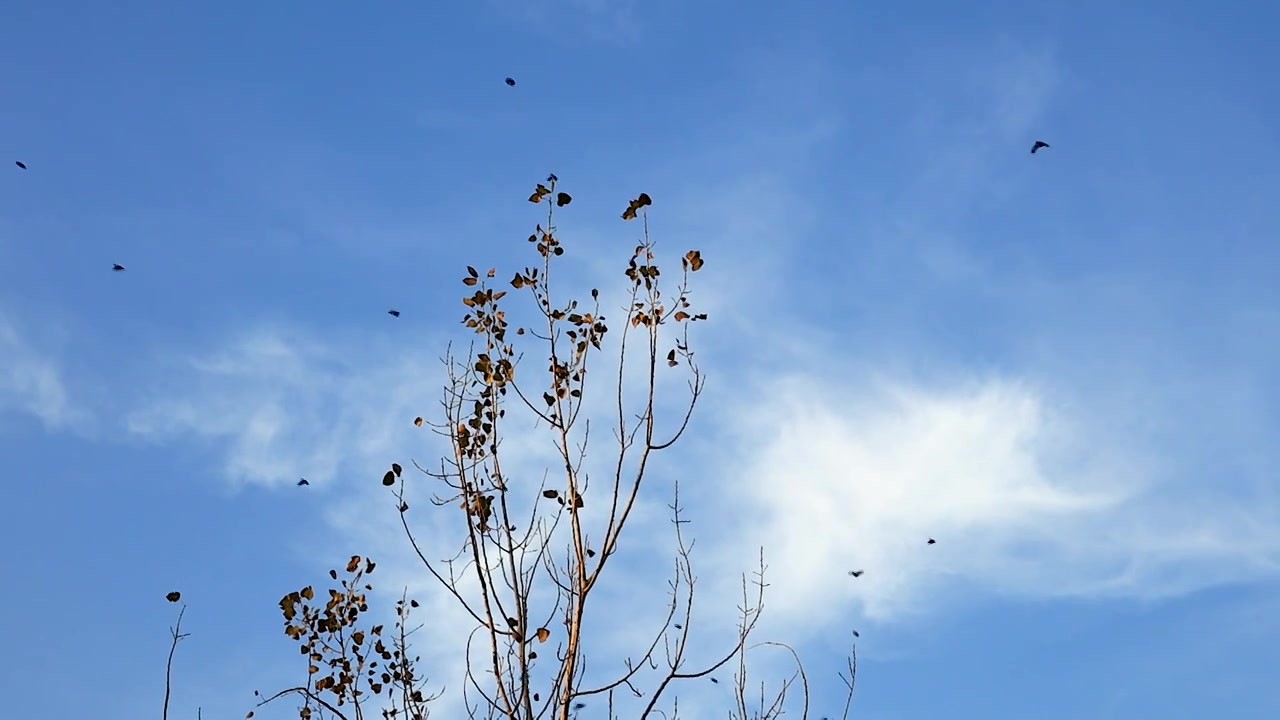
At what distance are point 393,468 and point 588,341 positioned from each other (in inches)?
52.2

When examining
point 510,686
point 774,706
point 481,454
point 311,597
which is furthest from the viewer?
point 311,597

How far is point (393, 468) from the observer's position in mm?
6918

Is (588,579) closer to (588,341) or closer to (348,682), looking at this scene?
(588,341)

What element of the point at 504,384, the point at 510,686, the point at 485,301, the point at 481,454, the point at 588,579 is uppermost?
the point at 485,301

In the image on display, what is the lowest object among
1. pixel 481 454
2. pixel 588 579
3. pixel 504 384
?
pixel 588 579

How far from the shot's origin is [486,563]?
6.11 m

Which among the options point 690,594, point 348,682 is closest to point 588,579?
point 690,594

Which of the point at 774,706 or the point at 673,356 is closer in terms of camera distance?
the point at 673,356

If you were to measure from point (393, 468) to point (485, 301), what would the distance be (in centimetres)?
109

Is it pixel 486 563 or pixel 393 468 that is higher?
pixel 393 468

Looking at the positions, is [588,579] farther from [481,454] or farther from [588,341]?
[588,341]

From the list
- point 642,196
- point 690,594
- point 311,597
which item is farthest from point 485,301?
point 311,597

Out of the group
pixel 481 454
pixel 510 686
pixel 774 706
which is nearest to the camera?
pixel 510 686

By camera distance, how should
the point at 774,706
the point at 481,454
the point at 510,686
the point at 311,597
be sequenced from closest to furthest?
the point at 510,686 < the point at 481,454 < the point at 774,706 < the point at 311,597
